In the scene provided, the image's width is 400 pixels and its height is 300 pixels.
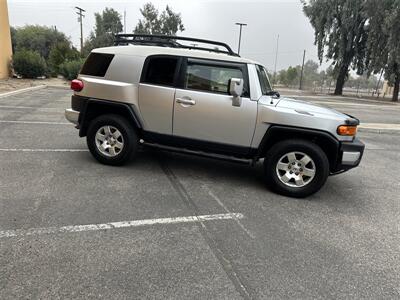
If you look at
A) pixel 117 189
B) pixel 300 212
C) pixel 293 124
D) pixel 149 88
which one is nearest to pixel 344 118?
pixel 293 124

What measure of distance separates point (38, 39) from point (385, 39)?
212ft

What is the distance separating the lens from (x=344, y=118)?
4.66 metres

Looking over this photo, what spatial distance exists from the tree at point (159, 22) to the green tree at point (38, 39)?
21.7 metres

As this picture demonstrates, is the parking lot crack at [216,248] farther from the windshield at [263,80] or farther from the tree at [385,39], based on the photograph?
the tree at [385,39]

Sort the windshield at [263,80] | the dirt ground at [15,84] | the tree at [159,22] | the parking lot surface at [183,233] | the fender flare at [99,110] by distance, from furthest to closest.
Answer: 1. the tree at [159,22]
2. the dirt ground at [15,84]
3. the fender flare at [99,110]
4. the windshield at [263,80]
5. the parking lot surface at [183,233]

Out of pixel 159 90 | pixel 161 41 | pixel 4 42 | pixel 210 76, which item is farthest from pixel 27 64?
pixel 210 76

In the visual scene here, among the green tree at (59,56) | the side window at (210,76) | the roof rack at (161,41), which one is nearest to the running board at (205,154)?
the side window at (210,76)

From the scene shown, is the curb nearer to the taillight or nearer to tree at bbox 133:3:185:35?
the taillight

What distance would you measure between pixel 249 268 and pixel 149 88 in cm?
319

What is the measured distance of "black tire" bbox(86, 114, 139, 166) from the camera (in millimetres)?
5223

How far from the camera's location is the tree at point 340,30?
33188 millimetres

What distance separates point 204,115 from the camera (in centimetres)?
489

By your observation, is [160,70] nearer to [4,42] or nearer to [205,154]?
[205,154]

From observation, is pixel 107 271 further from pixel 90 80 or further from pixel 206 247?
pixel 90 80
